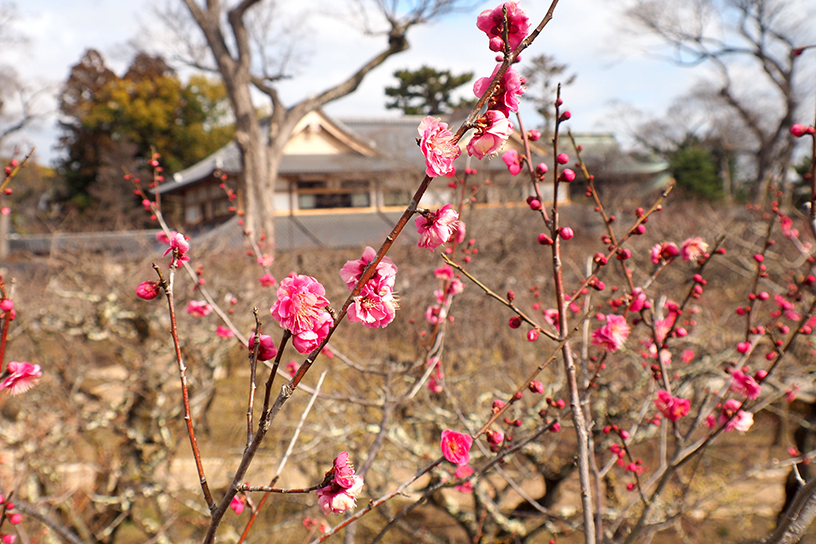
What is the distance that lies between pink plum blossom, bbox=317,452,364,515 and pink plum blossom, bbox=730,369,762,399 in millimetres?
1190

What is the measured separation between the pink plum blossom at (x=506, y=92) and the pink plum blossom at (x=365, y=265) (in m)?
0.28

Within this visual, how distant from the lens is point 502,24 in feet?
2.74

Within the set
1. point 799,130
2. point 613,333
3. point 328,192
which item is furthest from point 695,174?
point 613,333

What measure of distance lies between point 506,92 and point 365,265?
34 centimetres

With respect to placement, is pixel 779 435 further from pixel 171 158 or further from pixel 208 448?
pixel 171 158

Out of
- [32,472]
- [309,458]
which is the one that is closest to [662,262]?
[309,458]

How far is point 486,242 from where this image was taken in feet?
29.2

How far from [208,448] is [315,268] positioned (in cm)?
332

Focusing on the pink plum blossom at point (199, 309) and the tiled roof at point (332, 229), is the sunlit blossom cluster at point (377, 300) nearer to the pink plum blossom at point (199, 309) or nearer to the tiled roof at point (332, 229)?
the pink plum blossom at point (199, 309)

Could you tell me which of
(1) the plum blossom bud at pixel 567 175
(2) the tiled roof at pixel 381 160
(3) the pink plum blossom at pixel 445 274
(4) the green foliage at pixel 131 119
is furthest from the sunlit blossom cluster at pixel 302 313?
(4) the green foliage at pixel 131 119

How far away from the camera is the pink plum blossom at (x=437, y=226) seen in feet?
2.61

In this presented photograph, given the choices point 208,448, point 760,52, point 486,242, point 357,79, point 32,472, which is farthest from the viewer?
point 760,52

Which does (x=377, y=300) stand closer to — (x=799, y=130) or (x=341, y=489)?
(x=341, y=489)

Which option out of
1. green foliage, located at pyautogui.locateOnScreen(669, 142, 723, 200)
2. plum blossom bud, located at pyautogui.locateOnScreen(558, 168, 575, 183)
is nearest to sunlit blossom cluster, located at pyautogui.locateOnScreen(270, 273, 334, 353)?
plum blossom bud, located at pyautogui.locateOnScreen(558, 168, 575, 183)
